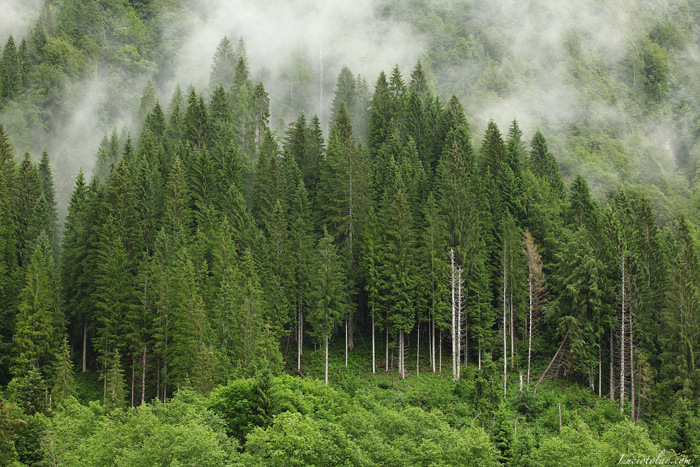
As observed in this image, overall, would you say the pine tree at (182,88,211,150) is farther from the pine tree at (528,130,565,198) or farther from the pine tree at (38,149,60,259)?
the pine tree at (528,130,565,198)

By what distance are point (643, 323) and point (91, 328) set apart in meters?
53.6

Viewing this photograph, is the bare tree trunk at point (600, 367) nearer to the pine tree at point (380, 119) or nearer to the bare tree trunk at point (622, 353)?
the bare tree trunk at point (622, 353)

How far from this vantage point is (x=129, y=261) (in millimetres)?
60500

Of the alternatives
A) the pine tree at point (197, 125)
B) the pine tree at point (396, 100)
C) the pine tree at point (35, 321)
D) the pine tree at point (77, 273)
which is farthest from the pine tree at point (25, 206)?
the pine tree at point (396, 100)

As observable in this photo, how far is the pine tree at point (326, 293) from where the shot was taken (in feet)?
189

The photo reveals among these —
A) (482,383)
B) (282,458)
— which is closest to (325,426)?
(282,458)

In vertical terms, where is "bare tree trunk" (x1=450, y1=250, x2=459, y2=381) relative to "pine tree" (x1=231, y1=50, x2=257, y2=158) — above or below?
below

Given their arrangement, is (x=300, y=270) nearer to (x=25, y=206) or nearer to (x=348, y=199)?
(x=348, y=199)

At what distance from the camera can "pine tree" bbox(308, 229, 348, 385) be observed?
57500mm

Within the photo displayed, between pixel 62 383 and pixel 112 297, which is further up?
pixel 112 297

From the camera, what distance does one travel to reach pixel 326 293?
192 feet

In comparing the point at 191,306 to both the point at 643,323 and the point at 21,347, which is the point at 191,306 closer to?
the point at 21,347

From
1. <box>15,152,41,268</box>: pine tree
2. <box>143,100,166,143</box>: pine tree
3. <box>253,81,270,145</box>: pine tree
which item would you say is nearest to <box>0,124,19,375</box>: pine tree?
<box>15,152,41,268</box>: pine tree

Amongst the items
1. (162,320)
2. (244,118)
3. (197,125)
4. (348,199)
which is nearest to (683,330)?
(348,199)
